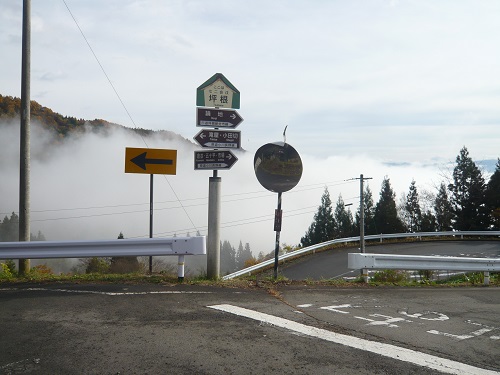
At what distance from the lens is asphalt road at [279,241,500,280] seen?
2468 cm

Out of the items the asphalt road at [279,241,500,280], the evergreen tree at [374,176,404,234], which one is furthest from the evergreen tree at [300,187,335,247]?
the asphalt road at [279,241,500,280]

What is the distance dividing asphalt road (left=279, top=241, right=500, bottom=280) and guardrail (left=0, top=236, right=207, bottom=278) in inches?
554

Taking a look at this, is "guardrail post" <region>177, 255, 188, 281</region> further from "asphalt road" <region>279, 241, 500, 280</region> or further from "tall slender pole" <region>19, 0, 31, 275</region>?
"asphalt road" <region>279, 241, 500, 280</region>

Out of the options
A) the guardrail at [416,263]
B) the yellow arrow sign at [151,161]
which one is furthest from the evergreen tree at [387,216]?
the yellow arrow sign at [151,161]

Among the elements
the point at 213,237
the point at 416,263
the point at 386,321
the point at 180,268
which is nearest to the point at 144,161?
the point at 213,237

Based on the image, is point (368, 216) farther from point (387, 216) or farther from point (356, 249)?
point (356, 249)

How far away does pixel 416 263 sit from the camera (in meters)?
11.0

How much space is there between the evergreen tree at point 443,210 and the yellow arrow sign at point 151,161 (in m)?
61.4

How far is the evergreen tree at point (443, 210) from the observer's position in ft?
218

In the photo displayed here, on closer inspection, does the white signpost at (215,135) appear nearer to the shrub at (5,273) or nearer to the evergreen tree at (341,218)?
the shrub at (5,273)

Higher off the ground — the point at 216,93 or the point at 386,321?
the point at 216,93

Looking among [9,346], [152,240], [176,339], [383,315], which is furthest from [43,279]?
[383,315]

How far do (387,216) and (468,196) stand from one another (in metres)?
12.1

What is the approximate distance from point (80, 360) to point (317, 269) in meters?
22.1
